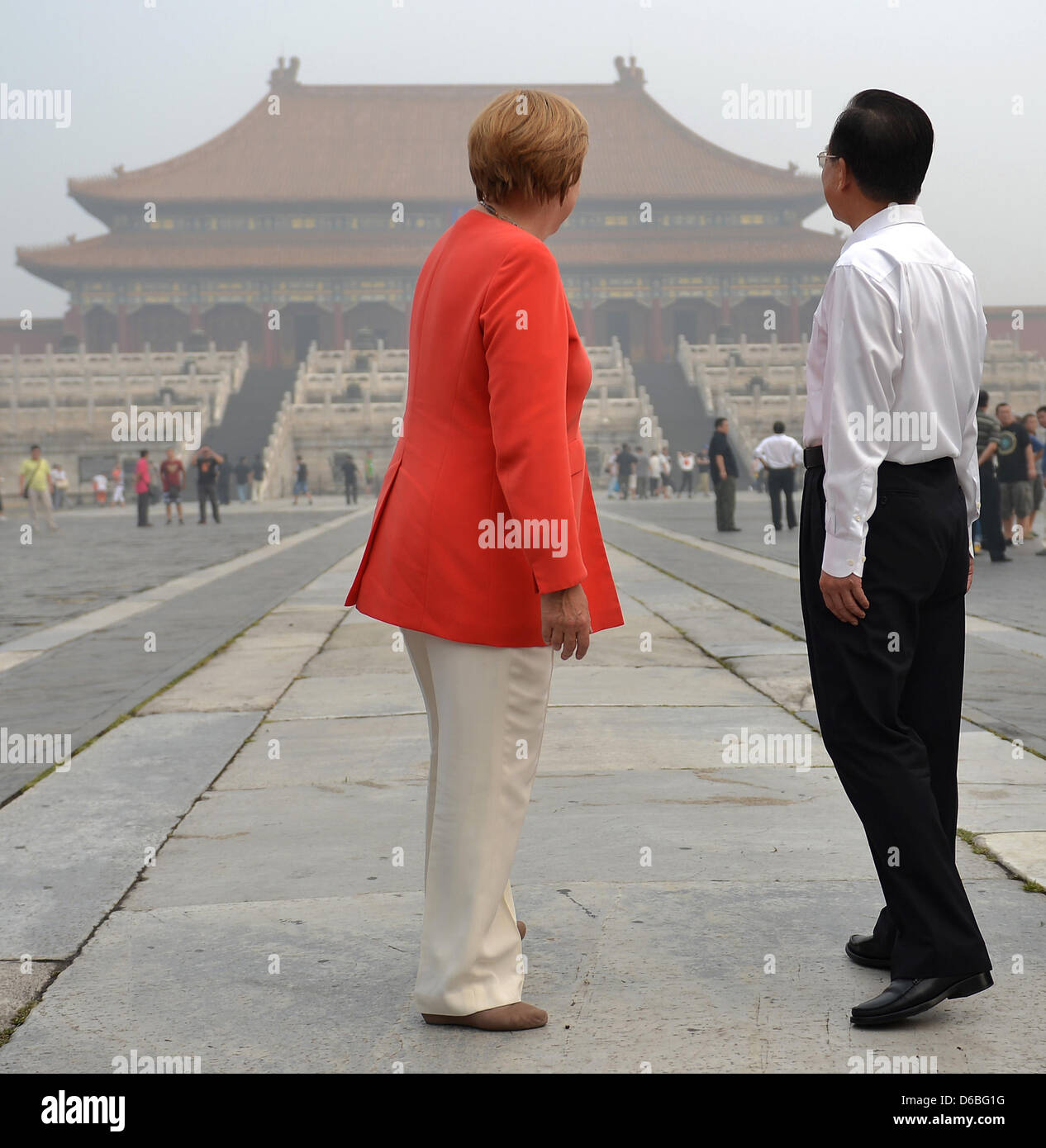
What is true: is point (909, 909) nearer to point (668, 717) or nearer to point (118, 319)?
point (668, 717)

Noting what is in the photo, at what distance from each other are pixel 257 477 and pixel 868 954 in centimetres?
3549

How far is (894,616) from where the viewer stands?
2344 mm

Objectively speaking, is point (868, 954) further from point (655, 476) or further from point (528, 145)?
point (655, 476)

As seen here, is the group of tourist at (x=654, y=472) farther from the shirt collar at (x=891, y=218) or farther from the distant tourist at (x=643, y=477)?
the shirt collar at (x=891, y=218)

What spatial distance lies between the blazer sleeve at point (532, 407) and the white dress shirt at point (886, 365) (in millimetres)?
415

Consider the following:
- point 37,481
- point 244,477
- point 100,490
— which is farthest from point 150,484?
point 100,490

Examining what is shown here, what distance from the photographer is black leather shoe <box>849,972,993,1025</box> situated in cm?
225

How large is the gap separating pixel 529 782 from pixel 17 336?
192 feet

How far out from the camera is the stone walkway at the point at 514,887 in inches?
87.7

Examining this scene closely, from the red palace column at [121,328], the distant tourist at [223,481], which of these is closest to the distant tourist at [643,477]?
the distant tourist at [223,481]

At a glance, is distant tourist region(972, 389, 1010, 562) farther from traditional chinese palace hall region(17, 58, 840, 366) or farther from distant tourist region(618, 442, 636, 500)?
traditional chinese palace hall region(17, 58, 840, 366)

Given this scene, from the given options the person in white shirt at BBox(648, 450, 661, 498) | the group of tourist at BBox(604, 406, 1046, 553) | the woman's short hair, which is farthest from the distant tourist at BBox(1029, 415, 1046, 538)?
the person in white shirt at BBox(648, 450, 661, 498)

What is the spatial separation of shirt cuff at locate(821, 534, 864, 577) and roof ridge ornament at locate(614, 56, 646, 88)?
62982mm

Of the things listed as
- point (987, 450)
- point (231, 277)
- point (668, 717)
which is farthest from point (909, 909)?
point (231, 277)
